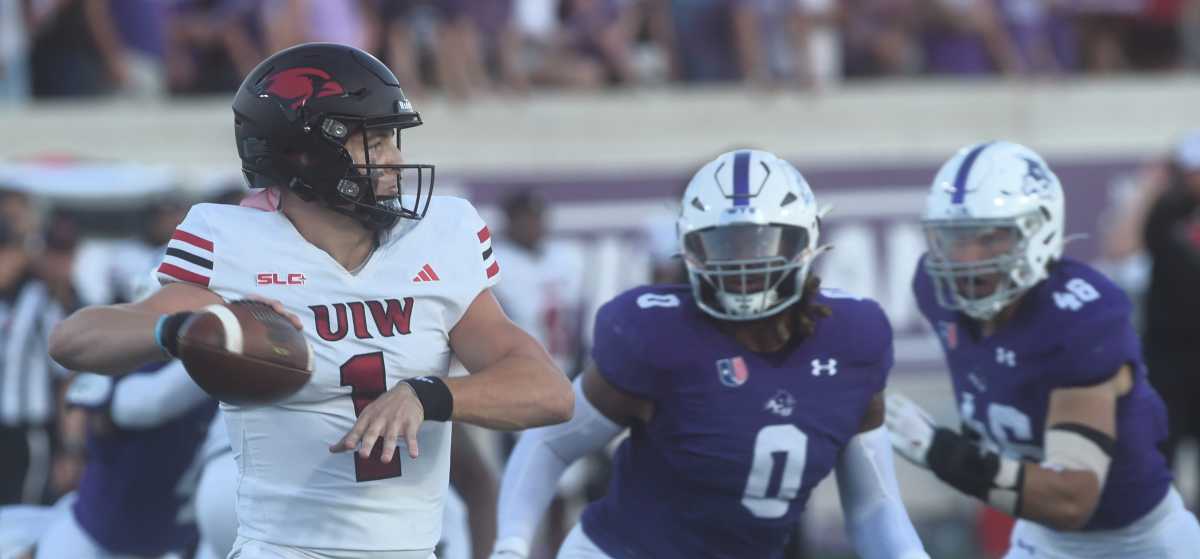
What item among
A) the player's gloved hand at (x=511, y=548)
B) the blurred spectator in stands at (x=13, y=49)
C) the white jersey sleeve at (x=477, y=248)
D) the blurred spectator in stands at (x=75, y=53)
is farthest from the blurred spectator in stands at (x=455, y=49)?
the white jersey sleeve at (x=477, y=248)

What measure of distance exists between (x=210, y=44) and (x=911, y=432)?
625 cm

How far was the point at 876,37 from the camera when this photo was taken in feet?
34.9

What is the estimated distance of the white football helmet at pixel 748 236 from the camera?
4.04 metres

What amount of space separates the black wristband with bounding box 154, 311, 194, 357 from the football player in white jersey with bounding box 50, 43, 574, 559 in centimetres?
21

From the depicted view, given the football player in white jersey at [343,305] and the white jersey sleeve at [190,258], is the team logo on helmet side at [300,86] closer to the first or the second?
the football player in white jersey at [343,305]

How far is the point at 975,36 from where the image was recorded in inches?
424

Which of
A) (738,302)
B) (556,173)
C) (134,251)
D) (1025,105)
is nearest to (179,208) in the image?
(134,251)

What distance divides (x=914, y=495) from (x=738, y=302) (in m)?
5.73

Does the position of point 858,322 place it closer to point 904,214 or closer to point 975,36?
point 904,214

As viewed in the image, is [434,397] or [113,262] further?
[113,262]

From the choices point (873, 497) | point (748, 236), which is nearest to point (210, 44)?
point (748, 236)

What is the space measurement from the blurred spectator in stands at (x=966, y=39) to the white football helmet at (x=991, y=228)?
602cm

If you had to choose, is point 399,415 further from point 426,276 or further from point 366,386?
point 426,276

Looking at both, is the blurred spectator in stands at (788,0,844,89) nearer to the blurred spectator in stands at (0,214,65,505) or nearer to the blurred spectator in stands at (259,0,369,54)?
the blurred spectator in stands at (259,0,369,54)
